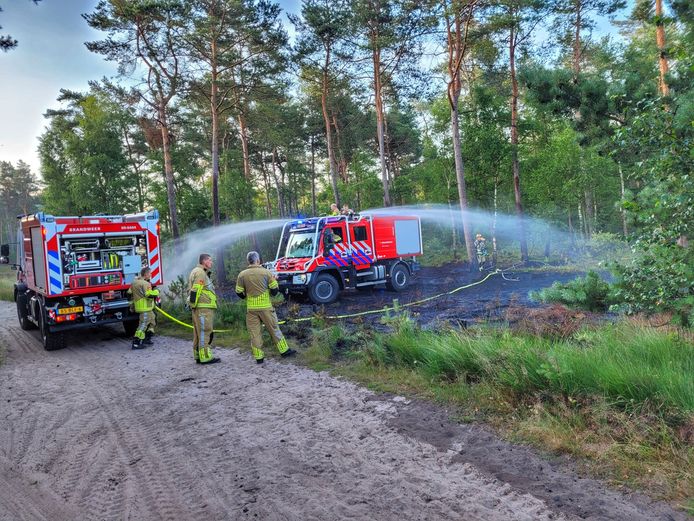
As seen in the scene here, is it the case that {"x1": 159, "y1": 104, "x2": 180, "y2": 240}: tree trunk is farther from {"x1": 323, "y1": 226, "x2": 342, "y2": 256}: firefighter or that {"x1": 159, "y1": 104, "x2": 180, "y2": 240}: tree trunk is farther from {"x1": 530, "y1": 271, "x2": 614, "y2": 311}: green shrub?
{"x1": 530, "y1": 271, "x2": 614, "y2": 311}: green shrub

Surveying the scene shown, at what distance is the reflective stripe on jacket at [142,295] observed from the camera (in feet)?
29.1

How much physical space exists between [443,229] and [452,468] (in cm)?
3176

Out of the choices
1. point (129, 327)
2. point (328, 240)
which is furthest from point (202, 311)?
point (328, 240)

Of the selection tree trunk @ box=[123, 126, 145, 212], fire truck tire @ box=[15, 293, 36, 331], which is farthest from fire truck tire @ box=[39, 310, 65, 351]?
tree trunk @ box=[123, 126, 145, 212]

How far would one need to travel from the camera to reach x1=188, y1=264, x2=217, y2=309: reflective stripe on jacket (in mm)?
7168

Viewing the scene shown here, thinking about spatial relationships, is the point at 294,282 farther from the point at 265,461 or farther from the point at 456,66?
the point at 456,66

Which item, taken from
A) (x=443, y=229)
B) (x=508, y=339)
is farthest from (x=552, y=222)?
(x=508, y=339)

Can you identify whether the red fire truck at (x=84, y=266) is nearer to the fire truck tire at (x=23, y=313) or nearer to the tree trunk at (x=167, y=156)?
the fire truck tire at (x=23, y=313)

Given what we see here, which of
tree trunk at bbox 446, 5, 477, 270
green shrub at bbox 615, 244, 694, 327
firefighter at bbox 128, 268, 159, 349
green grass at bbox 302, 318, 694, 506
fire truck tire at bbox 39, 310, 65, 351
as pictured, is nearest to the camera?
green grass at bbox 302, 318, 694, 506

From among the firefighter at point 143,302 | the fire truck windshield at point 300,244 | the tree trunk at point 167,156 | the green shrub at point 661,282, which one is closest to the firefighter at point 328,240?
the fire truck windshield at point 300,244

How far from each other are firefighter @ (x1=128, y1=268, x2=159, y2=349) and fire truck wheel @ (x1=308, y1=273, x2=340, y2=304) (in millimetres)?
4662

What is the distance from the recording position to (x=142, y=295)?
892 centimetres

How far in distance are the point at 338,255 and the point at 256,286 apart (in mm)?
6389

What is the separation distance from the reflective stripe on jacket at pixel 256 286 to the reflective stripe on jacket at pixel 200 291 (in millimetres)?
532
